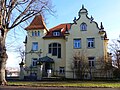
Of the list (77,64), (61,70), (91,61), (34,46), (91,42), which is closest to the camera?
(77,64)

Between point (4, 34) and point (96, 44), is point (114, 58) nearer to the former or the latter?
point (96, 44)

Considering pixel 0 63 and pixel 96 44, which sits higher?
pixel 96 44

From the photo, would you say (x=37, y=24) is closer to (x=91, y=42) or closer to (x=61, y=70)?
(x=61, y=70)

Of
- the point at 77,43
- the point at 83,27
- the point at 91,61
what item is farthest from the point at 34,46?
the point at 91,61

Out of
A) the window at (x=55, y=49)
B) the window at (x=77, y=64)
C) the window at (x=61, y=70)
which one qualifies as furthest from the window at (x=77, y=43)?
the window at (x=61, y=70)

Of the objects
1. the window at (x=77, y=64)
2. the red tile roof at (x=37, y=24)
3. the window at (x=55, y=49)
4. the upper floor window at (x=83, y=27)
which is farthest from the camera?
the red tile roof at (x=37, y=24)

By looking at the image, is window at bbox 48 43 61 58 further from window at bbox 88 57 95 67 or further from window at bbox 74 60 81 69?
window at bbox 74 60 81 69

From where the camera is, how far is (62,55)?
4438cm

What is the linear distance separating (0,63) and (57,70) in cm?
2216

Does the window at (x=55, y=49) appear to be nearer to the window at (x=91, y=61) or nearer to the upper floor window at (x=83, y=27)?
the upper floor window at (x=83, y=27)

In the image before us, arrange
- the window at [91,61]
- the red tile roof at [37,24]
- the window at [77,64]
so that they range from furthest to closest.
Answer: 1. the red tile roof at [37,24]
2. the window at [91,61]
3. the window at [77,64]

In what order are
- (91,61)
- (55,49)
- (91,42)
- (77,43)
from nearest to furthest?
(91,61) < (91,42) < (77,43) < (55,49)

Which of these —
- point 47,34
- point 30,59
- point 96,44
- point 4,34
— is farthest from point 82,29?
point 4,34

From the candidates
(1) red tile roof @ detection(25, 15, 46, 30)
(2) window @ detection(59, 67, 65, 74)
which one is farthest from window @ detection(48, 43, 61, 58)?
(1) red tile roof @ detection(25, 15, 46, 30)
